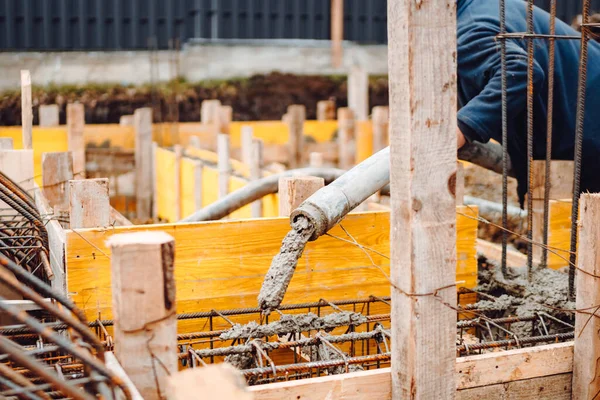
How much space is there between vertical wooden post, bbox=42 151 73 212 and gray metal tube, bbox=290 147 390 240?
2.86 meters

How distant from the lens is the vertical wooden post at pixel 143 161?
33.7 ft

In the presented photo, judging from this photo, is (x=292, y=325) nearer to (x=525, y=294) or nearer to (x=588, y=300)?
Result: (x=588, y=300)

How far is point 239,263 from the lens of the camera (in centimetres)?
441

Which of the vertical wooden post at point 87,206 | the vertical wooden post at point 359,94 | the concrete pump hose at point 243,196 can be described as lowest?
the concrete pump hose at point 243,196

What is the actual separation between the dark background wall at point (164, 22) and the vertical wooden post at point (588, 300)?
10149 mm

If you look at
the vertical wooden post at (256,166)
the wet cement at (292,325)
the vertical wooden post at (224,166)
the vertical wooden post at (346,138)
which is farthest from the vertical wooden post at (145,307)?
the vertical wooden post at (346,138)

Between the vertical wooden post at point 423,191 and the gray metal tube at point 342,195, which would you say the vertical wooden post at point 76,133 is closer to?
the gray metal tube at point 342,195

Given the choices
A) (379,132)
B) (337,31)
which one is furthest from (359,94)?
(337,31)

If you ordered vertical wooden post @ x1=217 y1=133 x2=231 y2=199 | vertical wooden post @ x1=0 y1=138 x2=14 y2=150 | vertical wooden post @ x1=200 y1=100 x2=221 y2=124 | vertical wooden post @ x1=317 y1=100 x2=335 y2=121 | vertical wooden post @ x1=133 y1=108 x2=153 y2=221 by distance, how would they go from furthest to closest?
vertical wooden post @ x1=317 y1=100 x2=335 y2=121 < vertical wooden post @ x1=200 y1=100 x2=221 y2=124 < vertical wooden post @ x1=133 y1=108 x2=153 y2=221 < vertical wooden post @ x1=217 y1=133 x2=231 y2=199 < vertical wooden post @ x1=0 y1=138 x2=14 y2=150

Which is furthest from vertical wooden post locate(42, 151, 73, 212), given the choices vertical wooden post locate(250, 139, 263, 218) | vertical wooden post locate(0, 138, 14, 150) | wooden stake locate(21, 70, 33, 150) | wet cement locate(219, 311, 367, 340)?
wet cement locate(219, 311, 367, 340)

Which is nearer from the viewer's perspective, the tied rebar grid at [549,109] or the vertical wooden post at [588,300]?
the vertical wooden post at [588,300]

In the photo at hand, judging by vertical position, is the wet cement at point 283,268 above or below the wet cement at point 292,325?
above

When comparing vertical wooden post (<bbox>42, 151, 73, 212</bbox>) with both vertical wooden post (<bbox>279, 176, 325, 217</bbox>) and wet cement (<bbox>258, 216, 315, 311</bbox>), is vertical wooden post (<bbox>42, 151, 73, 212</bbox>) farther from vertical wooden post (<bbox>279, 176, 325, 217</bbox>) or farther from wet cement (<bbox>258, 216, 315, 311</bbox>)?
wet cement (<bbox>258, 216, 315, 311</bbox>)

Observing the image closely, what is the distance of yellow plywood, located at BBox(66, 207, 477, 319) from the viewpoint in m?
4.10
